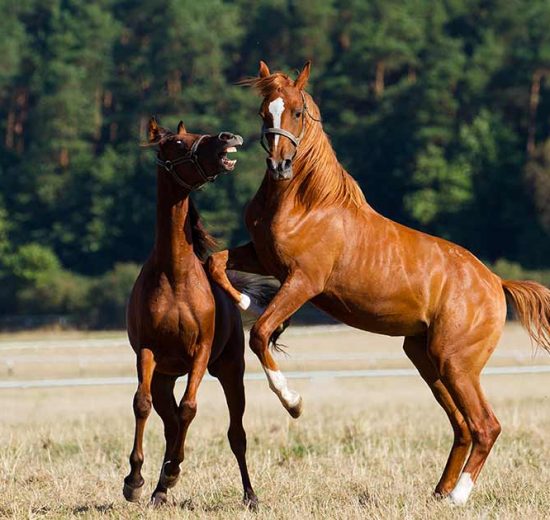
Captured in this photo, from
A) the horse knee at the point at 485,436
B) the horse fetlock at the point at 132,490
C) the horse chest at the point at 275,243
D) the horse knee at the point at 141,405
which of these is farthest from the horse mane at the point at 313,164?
the horse fetlock at the point at 132,490

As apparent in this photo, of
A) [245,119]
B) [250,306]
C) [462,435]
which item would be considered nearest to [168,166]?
[250,306]

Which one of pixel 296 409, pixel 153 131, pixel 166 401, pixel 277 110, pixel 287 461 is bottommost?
pixel 287 461

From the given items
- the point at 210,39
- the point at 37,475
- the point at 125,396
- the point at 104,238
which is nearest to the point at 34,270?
the point at 104,238

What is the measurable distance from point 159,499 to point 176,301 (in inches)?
58.6

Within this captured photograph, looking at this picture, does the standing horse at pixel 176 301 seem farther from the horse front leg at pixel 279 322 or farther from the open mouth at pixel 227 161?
the horse front leg at pixel 279 322

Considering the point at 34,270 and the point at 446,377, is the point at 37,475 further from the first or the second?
the point at 34,270

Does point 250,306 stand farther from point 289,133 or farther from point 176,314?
point 289,133

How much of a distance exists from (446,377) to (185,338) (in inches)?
76.3

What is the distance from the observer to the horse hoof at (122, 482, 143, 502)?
10438mm

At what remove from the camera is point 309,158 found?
33.6ft

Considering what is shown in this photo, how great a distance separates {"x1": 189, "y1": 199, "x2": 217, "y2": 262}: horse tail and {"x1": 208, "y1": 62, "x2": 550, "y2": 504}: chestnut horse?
19.7 inches

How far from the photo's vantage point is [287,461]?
42.3ft

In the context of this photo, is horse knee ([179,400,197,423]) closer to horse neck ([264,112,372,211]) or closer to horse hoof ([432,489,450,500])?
horse neck ([264,112,372,211])

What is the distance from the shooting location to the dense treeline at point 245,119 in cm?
6250
